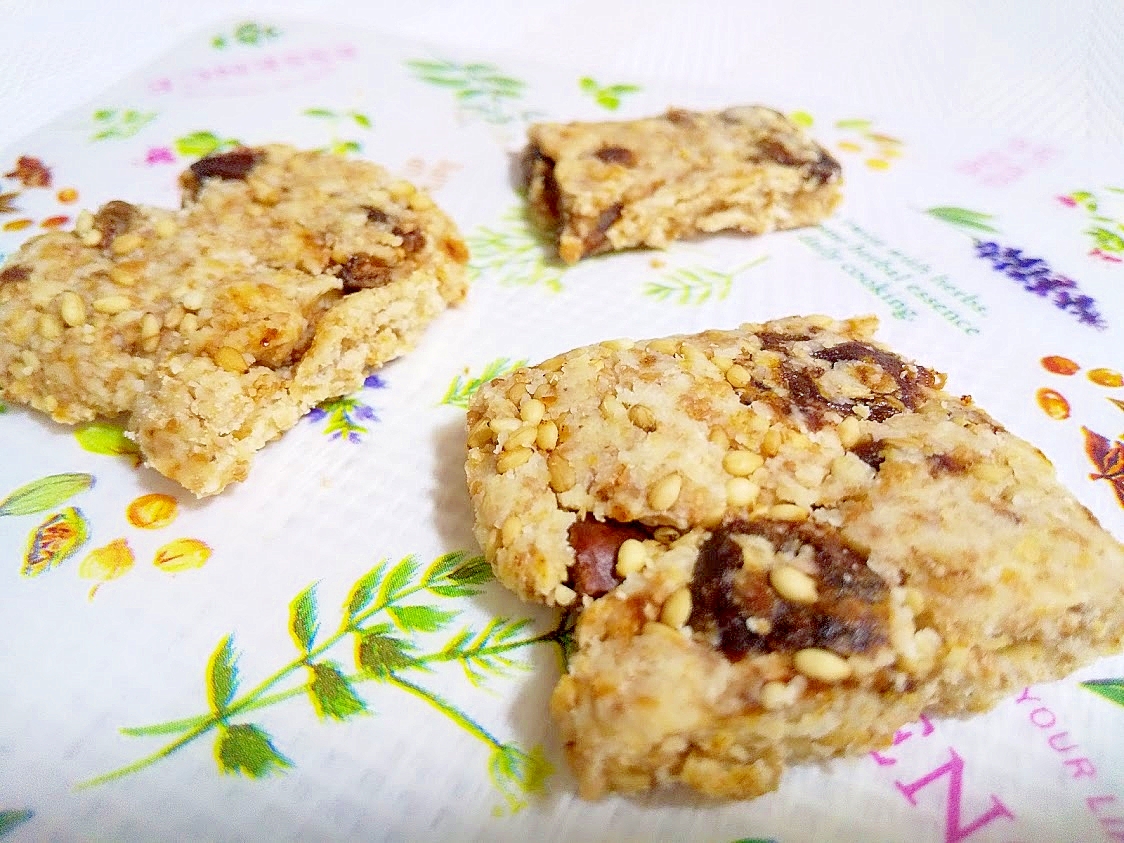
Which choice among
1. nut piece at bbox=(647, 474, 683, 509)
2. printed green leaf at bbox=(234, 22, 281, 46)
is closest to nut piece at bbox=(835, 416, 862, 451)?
nut piece at bbox=(647, 474, 683, 509)

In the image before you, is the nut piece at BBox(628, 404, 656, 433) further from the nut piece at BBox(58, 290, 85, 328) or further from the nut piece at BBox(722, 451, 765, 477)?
the nut piece at BBox(58, 290, 85, 328)

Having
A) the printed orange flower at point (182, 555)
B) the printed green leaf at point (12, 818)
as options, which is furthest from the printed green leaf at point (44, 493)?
the printed green leaf at point (12, 818)

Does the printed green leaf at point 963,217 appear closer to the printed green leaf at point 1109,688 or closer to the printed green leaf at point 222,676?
the printed green leaf at point 1109,688

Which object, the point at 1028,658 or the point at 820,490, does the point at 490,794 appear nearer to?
the point at 820,490

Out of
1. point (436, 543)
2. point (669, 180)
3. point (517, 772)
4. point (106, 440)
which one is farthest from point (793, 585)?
point (106, 440)

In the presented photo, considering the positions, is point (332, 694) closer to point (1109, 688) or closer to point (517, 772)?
point (517, 772)

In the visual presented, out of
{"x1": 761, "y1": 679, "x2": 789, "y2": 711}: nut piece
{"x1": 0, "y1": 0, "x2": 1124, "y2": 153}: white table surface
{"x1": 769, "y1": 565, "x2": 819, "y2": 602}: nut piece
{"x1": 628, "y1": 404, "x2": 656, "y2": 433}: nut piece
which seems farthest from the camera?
{"x1": 0, "y1": 0, "x2": 1124, "y2": 153}: white table surface
